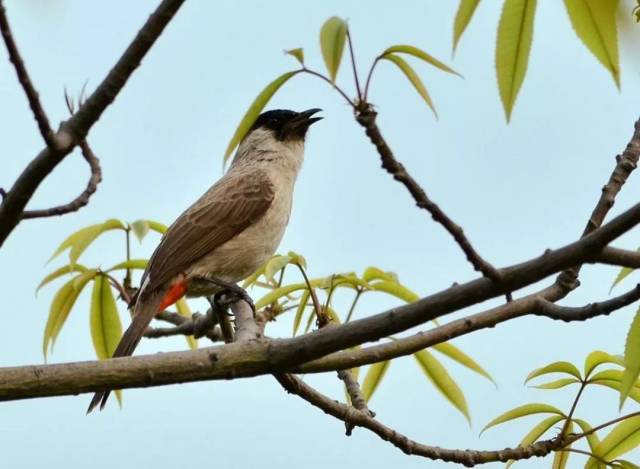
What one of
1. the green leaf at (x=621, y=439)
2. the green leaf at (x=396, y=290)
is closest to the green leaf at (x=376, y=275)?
the green leaf at (x=396, y=290)

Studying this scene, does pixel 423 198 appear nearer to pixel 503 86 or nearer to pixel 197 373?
pixel 503 86

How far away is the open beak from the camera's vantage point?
22.8 feet

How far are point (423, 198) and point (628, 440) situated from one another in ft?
4.66

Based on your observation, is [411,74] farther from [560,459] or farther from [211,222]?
[211,222]

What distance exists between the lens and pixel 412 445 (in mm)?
3553

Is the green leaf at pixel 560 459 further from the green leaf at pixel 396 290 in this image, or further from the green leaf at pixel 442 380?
the green leaf at pixel 396 290

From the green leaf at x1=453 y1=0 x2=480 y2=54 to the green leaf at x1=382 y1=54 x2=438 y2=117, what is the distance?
1.09ft

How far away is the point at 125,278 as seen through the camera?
5.29 m


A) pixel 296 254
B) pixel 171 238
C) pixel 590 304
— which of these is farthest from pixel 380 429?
pixel 171 238

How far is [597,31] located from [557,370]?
156cm

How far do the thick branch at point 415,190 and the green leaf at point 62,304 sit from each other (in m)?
2.33

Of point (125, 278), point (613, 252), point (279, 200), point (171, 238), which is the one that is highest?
point (279, 200)

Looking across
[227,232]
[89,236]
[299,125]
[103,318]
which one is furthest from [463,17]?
[299,125]

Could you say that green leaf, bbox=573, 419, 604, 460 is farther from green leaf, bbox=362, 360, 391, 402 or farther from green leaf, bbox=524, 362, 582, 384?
green leaf, bbox=362, 360, 391, 402
